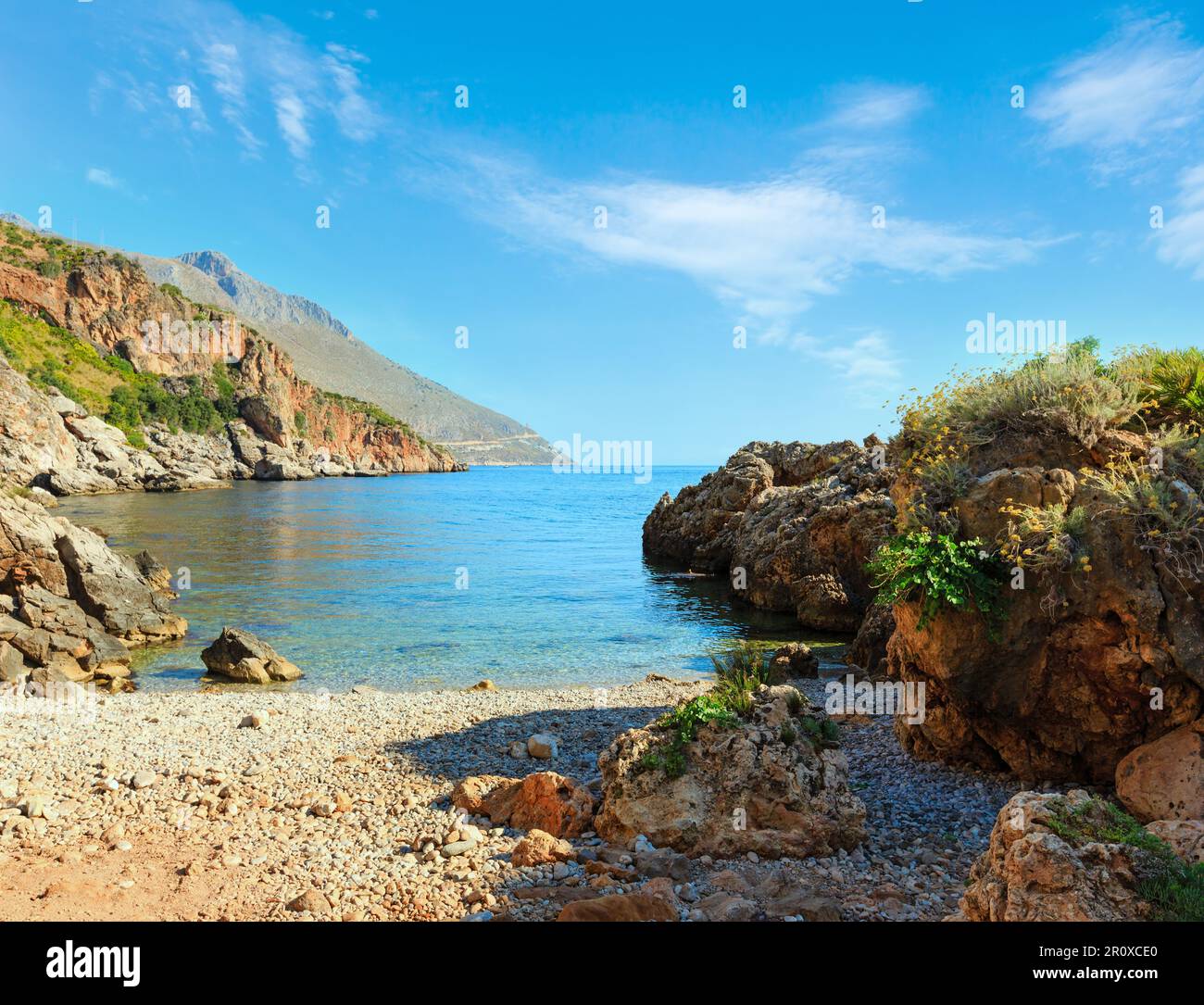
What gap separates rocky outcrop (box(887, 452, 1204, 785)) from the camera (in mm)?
7633

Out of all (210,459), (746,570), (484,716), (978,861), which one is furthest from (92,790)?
(210,459)

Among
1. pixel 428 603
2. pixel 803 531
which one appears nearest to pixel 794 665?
pixel 803 531

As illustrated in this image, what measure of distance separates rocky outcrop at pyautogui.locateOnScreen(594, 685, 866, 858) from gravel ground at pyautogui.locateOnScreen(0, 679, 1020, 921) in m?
0.26

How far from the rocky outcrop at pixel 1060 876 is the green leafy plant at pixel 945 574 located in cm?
360

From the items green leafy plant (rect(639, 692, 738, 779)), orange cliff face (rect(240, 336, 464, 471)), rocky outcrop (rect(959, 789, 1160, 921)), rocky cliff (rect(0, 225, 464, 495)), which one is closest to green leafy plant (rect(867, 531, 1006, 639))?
green leafy plant (rect(639, 692, 738, 779))

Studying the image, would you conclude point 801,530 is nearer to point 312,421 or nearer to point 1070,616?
point 1070,616

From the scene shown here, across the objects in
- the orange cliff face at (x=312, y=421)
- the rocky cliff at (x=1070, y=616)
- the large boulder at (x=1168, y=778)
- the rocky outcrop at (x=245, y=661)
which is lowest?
the rocky outcrop at (x=245, y=661)

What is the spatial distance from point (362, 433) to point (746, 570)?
521ft

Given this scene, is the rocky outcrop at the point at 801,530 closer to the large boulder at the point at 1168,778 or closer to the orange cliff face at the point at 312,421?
the large boulder at the point at 1168,778

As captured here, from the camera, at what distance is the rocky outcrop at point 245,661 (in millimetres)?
16906

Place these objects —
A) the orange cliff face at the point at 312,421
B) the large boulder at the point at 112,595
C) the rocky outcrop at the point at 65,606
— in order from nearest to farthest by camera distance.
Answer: the rocky outcrop at the point at 65,606, the large boulder at the point at 112,595, the orange cliff face at the point at 312,421

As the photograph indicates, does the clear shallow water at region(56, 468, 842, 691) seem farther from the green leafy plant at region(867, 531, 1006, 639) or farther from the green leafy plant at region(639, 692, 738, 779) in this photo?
the green leafy plant at region(867, 531, 1006, 639)

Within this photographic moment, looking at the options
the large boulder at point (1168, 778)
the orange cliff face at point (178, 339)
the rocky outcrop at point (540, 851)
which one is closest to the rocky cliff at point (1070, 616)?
the large boulder at point (1168, 778)
